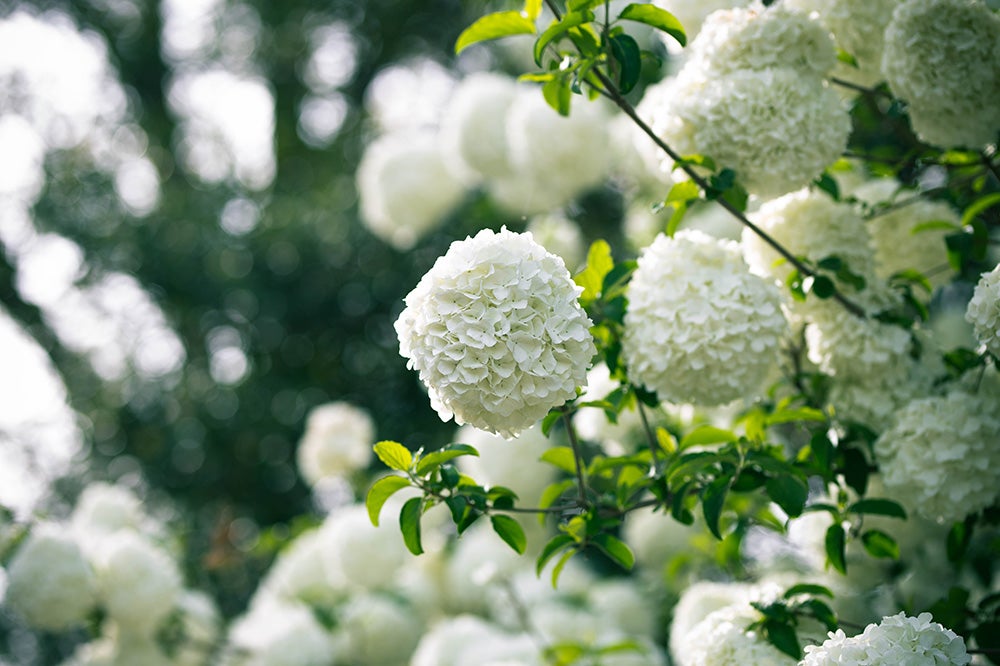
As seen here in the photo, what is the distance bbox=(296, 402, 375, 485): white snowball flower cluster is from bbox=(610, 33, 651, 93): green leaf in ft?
5.92

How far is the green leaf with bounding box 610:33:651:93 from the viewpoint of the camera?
138 cm

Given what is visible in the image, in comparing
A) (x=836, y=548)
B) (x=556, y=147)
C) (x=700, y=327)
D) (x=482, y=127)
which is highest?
(x=482, y=127)

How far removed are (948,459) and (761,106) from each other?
2.07 ft

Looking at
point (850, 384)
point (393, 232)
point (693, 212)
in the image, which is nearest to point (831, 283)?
point (850, 384)

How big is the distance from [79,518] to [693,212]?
2172 mm

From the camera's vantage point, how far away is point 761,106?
144 cm

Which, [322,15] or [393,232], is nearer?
[393,232]

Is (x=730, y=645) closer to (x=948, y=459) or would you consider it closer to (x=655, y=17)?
(x=948, y=459)

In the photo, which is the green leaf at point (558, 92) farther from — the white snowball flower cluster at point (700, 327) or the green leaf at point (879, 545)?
the green leaf at point (879, 545)

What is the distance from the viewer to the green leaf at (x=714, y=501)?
136 centimetres

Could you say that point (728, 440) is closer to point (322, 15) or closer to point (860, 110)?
point (860, 110)

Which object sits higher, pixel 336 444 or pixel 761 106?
pixel 336 444

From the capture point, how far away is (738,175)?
4.86 ft

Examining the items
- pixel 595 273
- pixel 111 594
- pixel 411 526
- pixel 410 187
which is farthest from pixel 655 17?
pixel 111 594
